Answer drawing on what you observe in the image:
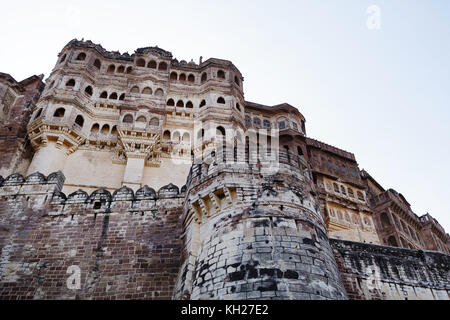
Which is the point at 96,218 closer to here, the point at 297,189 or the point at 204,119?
the point at 297,189

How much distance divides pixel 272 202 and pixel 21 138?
21.0 m

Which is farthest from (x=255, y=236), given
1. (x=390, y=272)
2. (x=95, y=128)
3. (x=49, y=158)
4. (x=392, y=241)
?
(x=392, y=241)

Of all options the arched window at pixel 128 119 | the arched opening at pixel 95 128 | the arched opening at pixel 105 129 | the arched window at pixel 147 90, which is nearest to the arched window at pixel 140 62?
the arched window at pixel 147 90

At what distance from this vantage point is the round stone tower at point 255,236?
8120 millimetres

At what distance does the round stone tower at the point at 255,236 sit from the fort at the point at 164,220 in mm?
33

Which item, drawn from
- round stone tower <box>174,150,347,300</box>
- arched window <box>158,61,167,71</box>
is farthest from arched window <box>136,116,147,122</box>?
round stone tower <box>174,150,347,300</box>

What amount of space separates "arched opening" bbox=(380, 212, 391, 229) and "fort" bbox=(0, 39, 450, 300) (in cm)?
542

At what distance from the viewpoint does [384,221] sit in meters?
30.7

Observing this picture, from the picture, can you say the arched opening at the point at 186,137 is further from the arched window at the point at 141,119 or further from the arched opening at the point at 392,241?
the arched opening at the point at 392,241

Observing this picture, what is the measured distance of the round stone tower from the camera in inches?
320
